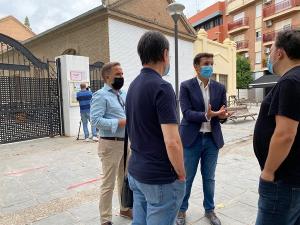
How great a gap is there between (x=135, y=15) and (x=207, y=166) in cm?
1193

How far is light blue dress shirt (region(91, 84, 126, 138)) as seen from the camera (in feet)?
10.3

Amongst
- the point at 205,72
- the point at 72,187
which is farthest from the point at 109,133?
the point at 72,187

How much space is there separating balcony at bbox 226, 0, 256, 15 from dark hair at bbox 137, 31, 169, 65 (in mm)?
40025

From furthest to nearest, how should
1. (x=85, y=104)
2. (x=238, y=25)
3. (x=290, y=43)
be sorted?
(x=238, y=25), (x=85, y=104), (x=290, y=43)

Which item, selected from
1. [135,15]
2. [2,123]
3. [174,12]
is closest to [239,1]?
[135,15]

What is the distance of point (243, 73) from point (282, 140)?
36.9 m

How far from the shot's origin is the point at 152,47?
6.61ft

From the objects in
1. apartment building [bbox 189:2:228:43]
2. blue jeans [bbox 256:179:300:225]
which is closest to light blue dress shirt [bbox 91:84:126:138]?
blue jeans [bbox 256:179:300:225]

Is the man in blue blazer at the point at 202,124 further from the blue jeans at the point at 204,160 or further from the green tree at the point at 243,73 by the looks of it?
the green tree at the point at 243,73

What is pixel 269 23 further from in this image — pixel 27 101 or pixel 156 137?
pixel 156 137

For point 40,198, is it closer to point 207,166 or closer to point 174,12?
point 207,166

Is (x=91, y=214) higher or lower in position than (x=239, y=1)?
lower

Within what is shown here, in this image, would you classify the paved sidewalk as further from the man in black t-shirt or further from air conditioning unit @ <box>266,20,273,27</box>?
air conditioning unit @ <box>266,20,273,27</box>

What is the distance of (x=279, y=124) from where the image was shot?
184 cm
